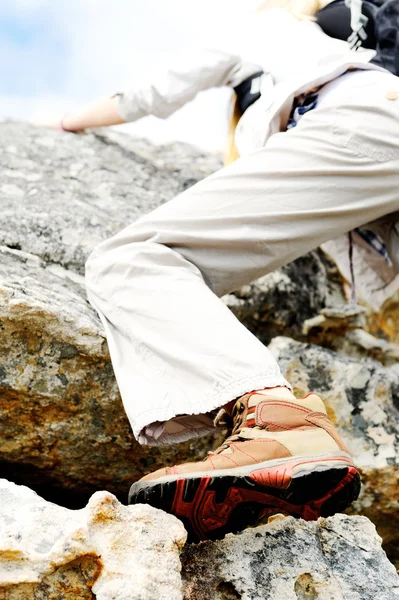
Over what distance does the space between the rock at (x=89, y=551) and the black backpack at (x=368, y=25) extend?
6.61ft

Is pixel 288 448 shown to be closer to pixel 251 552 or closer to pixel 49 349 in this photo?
pixel 251 552

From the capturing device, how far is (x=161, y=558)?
1.59 meters

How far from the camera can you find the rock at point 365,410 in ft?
8.82

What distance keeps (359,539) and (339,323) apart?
5.40 feet

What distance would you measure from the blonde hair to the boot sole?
1995 mm

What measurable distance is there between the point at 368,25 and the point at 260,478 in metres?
2.08

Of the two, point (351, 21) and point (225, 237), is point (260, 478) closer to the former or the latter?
point (225, 237)

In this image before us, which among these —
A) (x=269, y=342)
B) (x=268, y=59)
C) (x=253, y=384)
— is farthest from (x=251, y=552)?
(x=268, y=59)

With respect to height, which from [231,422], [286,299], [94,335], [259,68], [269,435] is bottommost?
[286,299]

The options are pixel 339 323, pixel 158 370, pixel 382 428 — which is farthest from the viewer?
pixel 339 323

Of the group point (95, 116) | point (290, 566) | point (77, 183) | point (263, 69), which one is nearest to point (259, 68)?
point (263, 69)

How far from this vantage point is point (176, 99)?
3.25m

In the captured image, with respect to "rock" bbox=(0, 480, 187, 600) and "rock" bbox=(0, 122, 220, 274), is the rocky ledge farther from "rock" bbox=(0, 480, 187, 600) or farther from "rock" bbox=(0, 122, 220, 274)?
"rock" bbox=(0, 480, 187, 600)

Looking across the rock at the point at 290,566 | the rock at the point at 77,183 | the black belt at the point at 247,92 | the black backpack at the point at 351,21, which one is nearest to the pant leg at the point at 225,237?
the rock at the point at 290,566
